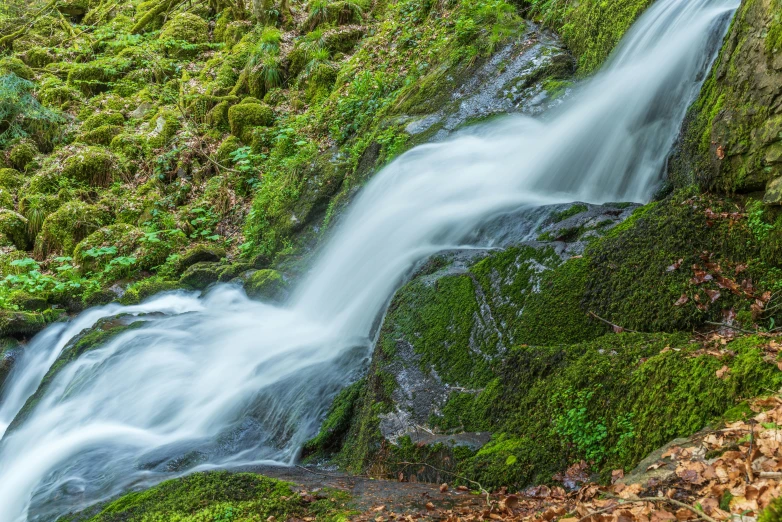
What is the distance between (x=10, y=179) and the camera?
13531 mm

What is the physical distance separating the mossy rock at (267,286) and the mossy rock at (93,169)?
655 centimetres

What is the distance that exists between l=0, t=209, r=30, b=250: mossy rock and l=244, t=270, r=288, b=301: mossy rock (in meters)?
6.90

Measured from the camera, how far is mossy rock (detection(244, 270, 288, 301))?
802 cm

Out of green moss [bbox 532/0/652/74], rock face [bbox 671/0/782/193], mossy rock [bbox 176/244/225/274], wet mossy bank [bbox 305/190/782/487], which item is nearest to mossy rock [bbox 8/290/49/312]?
mossy rock [bbox 176/244/225/274]

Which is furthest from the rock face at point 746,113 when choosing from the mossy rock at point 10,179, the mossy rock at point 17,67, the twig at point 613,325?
the mossy rock at point 17,67

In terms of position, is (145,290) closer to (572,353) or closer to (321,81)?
(321,81)

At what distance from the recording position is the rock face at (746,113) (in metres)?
3.57

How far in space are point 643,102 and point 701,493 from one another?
5.01m

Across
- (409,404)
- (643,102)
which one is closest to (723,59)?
(643,102)

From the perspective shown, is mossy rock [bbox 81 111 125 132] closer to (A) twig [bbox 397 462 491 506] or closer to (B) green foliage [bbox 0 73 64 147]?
(B) green foliage [bbox 0 73 64 147]

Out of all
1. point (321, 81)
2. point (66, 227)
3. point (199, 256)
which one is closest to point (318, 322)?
point (199, 256)

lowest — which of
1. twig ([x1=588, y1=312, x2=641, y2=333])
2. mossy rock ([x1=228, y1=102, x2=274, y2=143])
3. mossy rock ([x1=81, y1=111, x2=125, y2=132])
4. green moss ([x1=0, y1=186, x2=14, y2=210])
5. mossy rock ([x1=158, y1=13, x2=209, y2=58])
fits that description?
twig ([x1=588, y1=312, x2=641, y2=333])

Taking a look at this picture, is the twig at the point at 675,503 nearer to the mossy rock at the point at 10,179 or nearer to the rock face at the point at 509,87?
the rock face at the point at 509,87

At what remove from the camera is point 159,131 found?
13.5 m
